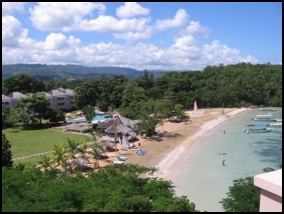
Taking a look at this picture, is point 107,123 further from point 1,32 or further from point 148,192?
point 1,32

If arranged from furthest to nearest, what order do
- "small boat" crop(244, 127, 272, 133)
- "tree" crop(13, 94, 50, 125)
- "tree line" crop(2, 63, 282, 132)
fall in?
"tree line" crop(2, 63, 282, 132) < "tree" crop(13, 94, 50, 125) < "small boat" crop(244, 127, 272, 133)

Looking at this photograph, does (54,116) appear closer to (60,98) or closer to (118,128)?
(118,128)

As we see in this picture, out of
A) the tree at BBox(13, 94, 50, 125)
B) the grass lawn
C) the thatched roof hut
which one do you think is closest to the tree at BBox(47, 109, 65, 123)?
the tree at BBox(13, 94, 50, 125)

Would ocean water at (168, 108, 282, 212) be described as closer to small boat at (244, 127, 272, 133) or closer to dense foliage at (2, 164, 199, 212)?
small boat at (244, 127, 272, 133)

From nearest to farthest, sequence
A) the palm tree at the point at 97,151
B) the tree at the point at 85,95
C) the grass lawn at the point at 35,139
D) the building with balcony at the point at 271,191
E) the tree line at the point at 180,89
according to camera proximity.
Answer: the building with balcony at the point at 271,191
the palm tree at the point at 97,151
the grass lawn at the point at 35,139
the tree at the point at 85,95
the tree line at the point at 180,89

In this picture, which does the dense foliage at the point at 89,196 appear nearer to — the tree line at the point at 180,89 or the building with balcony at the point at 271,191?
the building with balcony at the point at 271,191

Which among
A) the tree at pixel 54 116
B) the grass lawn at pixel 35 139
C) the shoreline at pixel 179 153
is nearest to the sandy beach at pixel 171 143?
the shoreline at pixel 179 153
